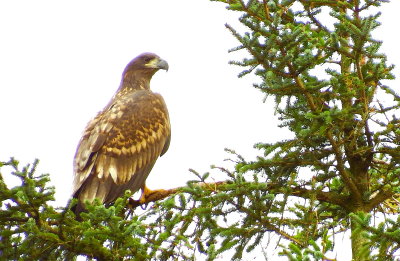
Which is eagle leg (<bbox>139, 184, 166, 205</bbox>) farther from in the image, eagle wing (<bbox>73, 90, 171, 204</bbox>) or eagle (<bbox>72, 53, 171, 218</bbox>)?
A: eagle wing (<bbox>73, 90, 171, 204</bbox>)

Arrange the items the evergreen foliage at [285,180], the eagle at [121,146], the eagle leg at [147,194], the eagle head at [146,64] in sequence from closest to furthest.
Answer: the evergreen foliage at [285,180] → the eagle at [121,146] → the eagle leg at [147,194] → the eagle head at [146,64]

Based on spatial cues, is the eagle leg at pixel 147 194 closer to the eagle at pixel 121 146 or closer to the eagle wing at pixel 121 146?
the eagle at pixel 121 146

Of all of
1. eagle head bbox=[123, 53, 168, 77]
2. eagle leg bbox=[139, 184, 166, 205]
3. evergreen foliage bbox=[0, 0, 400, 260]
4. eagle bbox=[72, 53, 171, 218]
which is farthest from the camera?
eagle head bbox=[123, 53, 168, 77]

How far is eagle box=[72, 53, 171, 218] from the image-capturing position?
686 cm

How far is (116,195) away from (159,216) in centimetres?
177

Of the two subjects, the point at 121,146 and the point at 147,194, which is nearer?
the point at 147,194

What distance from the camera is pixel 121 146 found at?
7.40 m

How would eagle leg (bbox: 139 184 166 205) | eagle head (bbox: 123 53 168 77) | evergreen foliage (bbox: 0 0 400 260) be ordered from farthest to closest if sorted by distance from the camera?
eagle head (bbox: 123 53 168 77), eagle leg (bbox: 139 184 166 205), evergreen foliage (bbox: 0 0 400 260)

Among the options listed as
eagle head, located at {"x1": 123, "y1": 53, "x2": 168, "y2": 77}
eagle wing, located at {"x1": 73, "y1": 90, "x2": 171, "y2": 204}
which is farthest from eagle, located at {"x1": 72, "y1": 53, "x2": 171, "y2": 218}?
eagle head, located at {"x1": 123, "y1": 53, "x2": 168, "y2": 77}

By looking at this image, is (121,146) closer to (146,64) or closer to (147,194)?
(147,194)

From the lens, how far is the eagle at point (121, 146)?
686cm

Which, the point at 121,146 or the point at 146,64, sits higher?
the point at 146,64

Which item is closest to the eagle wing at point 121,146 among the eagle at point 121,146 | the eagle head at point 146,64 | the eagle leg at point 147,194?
the eagle at point 121,146

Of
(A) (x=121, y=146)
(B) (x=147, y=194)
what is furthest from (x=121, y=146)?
(B) (x=147, y=194)
